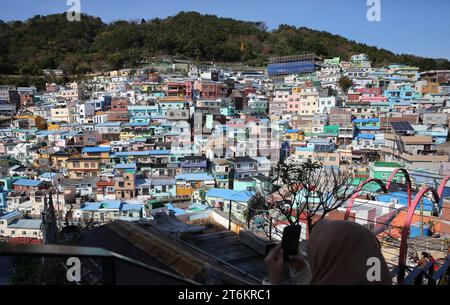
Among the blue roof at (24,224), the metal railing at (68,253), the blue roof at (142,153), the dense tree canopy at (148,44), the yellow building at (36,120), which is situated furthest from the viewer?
the dense tree canopy at (148,44)

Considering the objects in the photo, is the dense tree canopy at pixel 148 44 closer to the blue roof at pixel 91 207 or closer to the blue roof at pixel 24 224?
the blue roof at pixel 91 207

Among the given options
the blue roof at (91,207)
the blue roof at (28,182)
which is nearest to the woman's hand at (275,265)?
the blue roof at (91,207)

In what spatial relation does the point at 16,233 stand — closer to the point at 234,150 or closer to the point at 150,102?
the point at 234,150

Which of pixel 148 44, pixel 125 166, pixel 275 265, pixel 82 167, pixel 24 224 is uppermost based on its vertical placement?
pixel 148 44

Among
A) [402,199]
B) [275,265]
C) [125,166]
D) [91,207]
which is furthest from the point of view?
[125,166]

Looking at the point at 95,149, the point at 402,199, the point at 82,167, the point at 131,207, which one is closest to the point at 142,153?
the point at 95,149

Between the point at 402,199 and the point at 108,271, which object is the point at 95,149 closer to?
the point at 402,199
